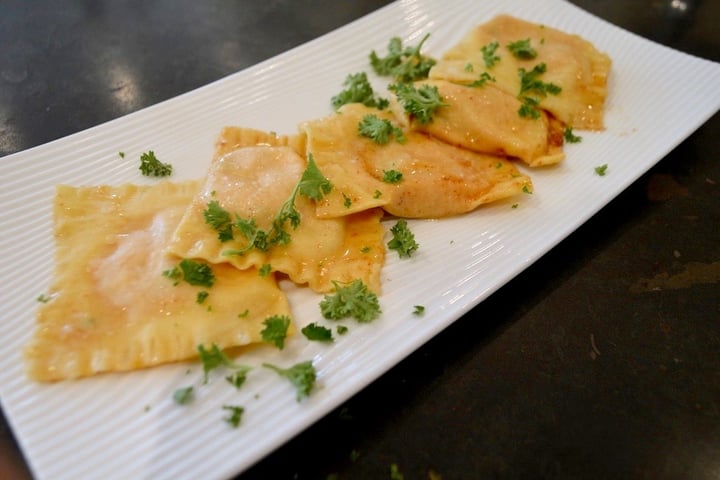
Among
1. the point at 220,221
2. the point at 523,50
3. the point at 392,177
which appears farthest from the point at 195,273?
the point at 523,50

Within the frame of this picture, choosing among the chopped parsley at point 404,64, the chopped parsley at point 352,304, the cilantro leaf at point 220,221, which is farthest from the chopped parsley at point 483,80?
the cilantro leaf at point 220,221

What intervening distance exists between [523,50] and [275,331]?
10.1ft

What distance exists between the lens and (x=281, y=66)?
4074 mm

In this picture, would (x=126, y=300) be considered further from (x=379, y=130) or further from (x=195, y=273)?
(x=379, y=130)

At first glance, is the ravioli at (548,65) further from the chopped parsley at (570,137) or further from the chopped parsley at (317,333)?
the chopped parsley at (317,333)

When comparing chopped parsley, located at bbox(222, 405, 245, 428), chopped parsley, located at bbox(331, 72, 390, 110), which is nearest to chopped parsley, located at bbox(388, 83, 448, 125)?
chopped parsley, located at bbox(331, 72, 390, 110)

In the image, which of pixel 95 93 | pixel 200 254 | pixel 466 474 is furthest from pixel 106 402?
pixel 95 93

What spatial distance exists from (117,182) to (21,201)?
1.75 feet

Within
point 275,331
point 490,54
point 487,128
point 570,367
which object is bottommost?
point 570,367

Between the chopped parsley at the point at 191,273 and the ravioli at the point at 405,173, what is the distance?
748 mm

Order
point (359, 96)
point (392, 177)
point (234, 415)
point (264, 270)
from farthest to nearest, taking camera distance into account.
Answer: point (359, 96) → point (392, 177) → point (264, 270) → point (234, 415)

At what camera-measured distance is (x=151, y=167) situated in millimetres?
3352

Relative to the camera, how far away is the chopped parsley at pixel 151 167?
3.34m

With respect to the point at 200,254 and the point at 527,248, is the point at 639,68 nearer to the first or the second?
Result: the point at 527,248
